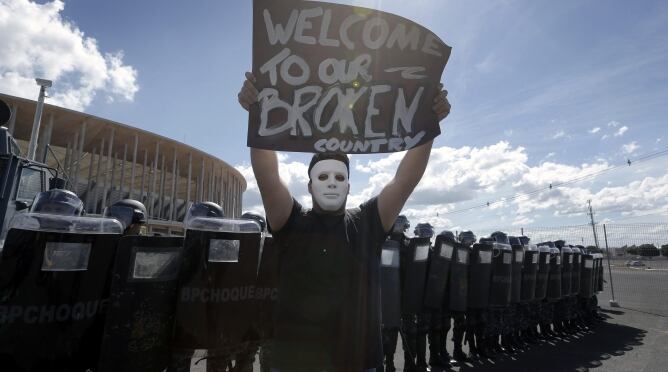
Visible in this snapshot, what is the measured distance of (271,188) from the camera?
2129 mm

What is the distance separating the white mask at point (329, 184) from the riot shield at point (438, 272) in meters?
4.24

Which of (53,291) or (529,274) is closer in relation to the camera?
(53,291)

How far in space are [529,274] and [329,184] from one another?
7.24 m

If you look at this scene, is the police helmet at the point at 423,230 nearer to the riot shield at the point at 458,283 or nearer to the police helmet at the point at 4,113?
the riot shield at the point at 458,283

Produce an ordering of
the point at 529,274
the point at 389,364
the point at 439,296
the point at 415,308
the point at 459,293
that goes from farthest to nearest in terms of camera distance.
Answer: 1. the point at 529,274
2. the point at 459,293
3. the point at 439,296
4. the point at 415,308
5. the point at 389,364

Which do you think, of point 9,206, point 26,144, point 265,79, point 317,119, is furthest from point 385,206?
point 26,144

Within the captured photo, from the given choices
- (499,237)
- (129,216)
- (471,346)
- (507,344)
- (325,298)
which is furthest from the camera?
(499,237)

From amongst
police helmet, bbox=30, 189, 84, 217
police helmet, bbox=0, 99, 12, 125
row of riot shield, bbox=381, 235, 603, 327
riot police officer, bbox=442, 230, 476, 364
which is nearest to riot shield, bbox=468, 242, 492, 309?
row of riot shield, bbox=381, 235, 603, 327

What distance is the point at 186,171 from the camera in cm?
3447

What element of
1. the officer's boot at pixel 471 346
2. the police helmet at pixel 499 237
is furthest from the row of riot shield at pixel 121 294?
the police helmet at pixel 499 237

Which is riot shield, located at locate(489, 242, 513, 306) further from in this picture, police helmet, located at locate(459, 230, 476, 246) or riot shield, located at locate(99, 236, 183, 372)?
riot shield, located at locate(99, 236, 183, 372)

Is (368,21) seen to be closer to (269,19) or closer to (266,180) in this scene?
(269,19)

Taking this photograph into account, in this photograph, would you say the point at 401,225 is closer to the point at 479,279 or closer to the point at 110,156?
the point at 479,279

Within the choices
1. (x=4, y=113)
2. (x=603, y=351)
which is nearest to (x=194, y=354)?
(x=4, y=113)
